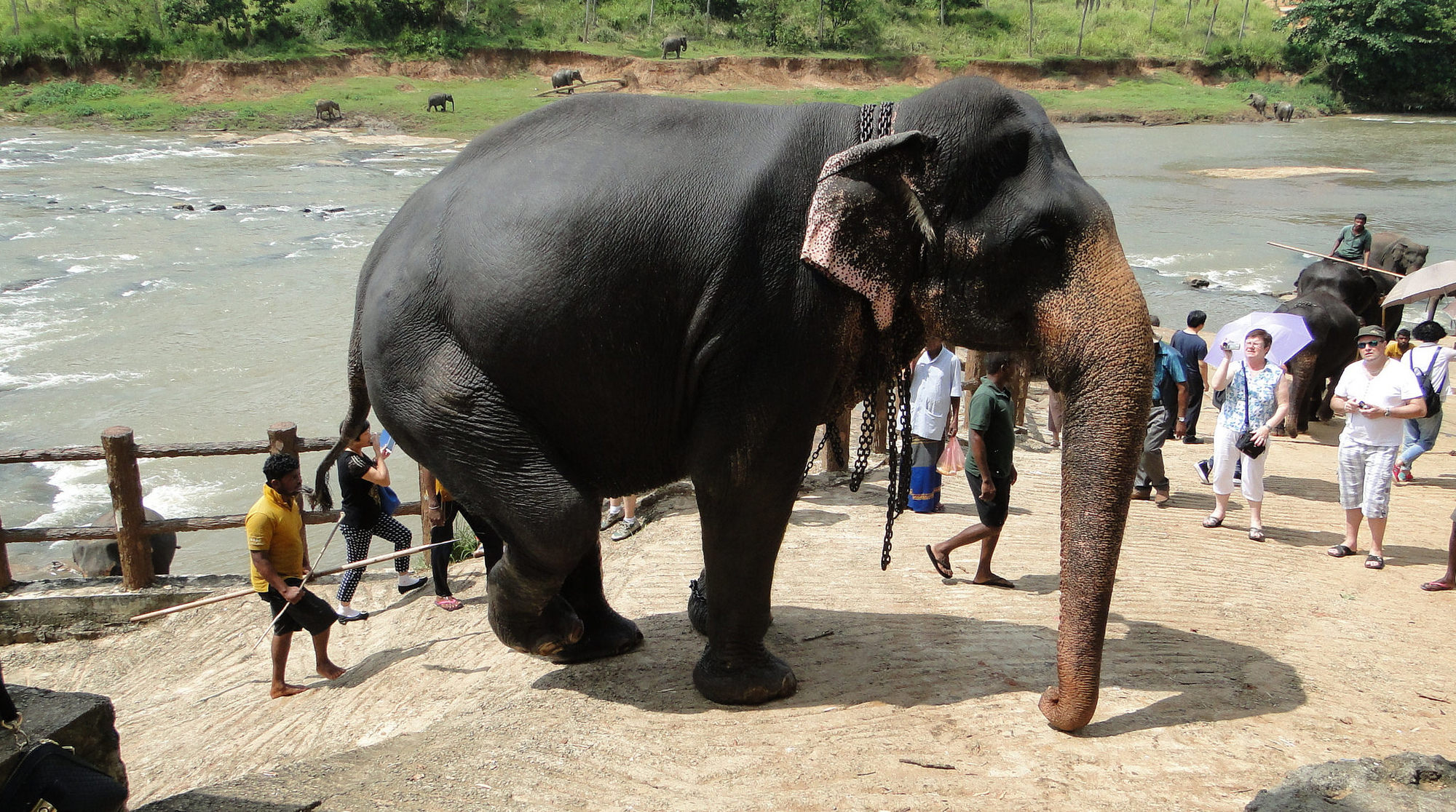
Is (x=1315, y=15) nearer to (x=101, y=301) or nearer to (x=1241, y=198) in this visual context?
(x=1241, y=198)

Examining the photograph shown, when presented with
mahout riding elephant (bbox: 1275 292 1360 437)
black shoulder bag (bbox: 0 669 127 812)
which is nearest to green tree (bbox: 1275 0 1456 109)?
mahout riding elephant (bbox: 1275 292 1360 437)

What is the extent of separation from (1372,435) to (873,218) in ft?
15.8

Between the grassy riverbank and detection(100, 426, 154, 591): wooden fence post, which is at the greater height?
the grassy riverbank

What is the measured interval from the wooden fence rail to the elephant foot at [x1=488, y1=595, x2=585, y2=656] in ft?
10.2

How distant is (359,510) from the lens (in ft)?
22.5

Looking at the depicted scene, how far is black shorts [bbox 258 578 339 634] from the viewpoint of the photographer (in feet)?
19.3

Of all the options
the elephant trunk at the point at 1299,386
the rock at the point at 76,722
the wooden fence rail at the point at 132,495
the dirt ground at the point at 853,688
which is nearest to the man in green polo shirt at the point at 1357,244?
the elephant trunk at the point at 1299,386

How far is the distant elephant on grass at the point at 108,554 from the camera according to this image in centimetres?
804

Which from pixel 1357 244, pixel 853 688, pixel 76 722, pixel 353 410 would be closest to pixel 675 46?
pixel 1357 244

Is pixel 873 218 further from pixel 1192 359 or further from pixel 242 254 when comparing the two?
pixel 242 254

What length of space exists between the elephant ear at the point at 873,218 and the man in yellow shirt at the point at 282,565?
3445 millimetres

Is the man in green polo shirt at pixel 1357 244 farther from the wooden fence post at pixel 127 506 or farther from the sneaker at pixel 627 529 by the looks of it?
the wooden fence post at pixel 127 506

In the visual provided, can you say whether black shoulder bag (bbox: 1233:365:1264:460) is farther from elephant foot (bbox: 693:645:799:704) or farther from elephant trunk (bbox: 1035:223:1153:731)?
elephant foot (bbox: 693:645:799:704)

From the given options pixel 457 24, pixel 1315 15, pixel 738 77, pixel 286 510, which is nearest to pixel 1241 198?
pixel 738 77
